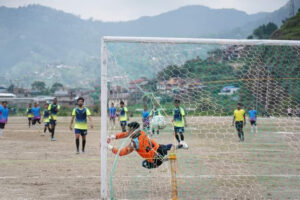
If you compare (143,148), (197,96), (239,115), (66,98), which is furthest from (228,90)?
(66,98)

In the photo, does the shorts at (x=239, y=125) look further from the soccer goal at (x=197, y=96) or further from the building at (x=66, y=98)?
the building at (x=66, y=98)

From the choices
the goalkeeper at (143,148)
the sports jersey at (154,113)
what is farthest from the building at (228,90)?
the goalkeeper at (143,148)

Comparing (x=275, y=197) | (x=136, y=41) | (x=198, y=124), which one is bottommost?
(x=275, y=197)

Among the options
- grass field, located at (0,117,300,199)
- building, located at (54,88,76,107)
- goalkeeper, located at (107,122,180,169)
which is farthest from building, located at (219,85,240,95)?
building, located at (54,88,76,107)

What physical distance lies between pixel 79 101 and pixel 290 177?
6.76 metres

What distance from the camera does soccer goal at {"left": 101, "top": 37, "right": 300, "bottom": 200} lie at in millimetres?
7605

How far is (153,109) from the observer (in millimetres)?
8141

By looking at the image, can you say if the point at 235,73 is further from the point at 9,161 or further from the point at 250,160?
the point at 9,161

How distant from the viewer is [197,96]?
28.5 feet

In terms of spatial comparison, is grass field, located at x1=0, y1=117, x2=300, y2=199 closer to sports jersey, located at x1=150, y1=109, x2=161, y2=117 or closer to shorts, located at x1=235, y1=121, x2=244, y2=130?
sports jersey, located at x1=150, y1=109, x2=161, y2=117

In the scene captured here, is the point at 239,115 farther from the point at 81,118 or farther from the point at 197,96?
the point at 197,96

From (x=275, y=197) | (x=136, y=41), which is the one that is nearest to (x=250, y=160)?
(x=275, y=197)

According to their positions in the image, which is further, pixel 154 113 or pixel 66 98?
pixel 66 98

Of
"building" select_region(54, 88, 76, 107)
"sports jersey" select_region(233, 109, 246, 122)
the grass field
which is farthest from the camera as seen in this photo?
"building" select_region(54, 88, 76, 107)
